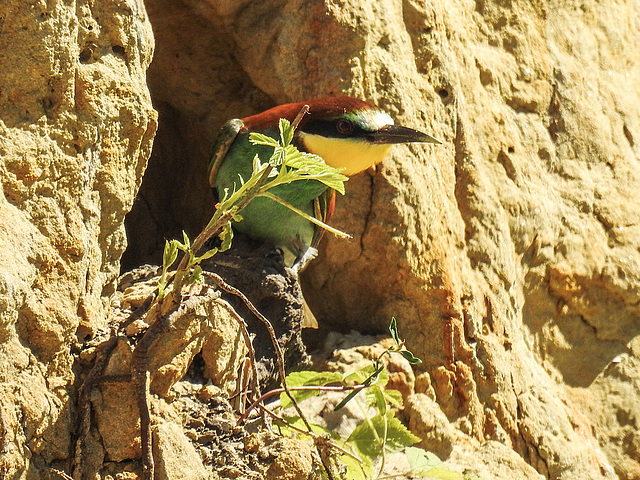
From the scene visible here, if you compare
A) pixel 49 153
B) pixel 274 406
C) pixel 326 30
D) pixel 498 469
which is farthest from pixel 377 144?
pixel 49 153

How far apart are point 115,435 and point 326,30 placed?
5.42ft

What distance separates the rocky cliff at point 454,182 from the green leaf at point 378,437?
0.60 m

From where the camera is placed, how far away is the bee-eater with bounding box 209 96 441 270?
8.29ft

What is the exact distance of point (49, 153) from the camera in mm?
1526

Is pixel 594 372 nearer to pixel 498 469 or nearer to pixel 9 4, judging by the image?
pixel 498 469

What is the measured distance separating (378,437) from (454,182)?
1279mm

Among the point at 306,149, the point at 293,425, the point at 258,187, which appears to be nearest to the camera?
the point at 258,187

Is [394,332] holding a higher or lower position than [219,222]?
lower

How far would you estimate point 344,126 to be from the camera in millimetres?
2547

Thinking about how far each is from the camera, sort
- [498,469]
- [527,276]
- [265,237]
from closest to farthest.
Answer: [498,469]
[265,237]
[527,276]

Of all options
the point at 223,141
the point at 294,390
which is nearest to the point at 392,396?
the point at 294,390

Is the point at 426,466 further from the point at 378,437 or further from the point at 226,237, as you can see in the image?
A: the point at 226,237

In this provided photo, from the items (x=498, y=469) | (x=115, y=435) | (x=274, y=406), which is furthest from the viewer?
(x=498, y=469)

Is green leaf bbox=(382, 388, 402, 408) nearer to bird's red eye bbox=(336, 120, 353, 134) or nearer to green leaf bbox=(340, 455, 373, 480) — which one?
green leaf bbox=(340, 455, 373, 480)
